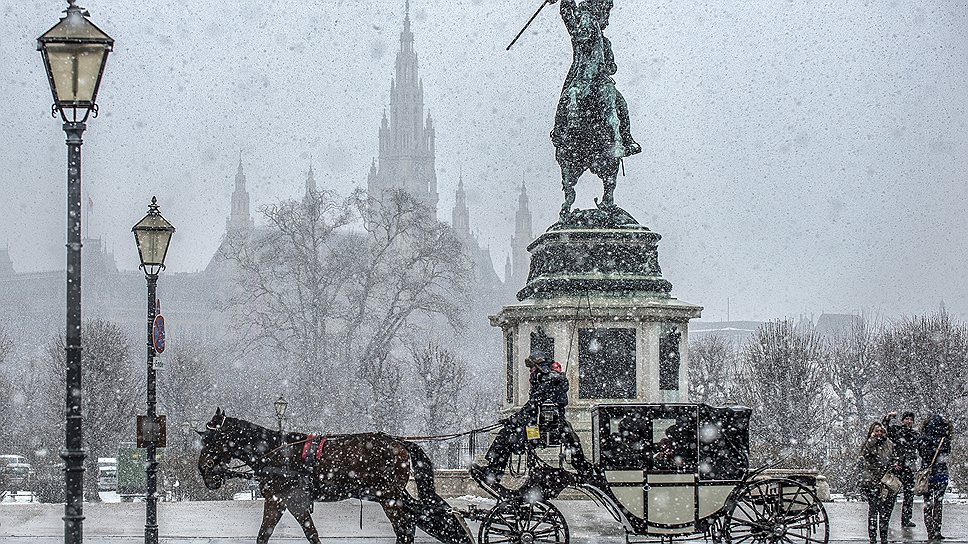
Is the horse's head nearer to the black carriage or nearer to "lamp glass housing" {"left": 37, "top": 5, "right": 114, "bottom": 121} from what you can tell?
the black carriage

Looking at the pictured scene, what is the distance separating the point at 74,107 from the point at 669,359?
14704mm

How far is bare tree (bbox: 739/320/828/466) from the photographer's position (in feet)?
151

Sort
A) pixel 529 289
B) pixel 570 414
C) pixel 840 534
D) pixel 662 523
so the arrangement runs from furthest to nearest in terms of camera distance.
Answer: pixel 529 289, pixel 570 414, pixel 840 534, pixel 662 523

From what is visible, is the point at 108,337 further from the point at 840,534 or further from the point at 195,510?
the point at 840,534

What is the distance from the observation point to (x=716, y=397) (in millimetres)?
55969

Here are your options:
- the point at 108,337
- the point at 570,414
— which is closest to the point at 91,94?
the point at 570,414

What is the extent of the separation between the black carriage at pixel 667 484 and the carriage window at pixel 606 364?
26.5 ft

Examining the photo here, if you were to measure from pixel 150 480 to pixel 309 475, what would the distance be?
2742 mm

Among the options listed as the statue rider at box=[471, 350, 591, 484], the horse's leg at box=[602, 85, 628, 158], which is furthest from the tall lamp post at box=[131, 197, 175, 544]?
the horse's leg at box=[602, 85, 628, 158]

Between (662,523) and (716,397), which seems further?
(716,397)

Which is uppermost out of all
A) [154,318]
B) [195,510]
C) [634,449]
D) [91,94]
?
[91,94]

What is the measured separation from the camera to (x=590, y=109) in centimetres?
2448

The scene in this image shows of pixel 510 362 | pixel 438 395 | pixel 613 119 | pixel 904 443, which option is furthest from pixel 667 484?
pixel 438 395

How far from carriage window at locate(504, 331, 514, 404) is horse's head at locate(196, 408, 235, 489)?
388 inches
